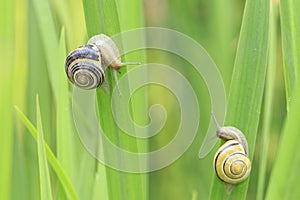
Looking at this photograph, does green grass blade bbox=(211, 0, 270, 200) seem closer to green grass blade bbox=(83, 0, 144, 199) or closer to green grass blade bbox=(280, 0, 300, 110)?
green grass blade bbox=(280, 0, 300, 110)

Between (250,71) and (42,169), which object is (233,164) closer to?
(250,71)

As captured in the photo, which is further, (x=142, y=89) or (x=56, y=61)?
(x=56, y=61)

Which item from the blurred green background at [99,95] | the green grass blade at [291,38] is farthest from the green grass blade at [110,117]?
the green grass blade at [291,38]

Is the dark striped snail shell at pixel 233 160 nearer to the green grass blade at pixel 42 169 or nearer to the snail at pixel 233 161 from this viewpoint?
the snail at pixel 233 161

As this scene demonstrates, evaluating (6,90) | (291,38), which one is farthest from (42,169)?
(291,38)

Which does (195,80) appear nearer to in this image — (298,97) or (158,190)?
(158,190)

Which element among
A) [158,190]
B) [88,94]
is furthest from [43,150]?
[158,190]

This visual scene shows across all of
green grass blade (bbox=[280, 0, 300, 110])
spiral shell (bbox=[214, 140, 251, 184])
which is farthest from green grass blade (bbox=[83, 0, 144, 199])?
green grass blade (bbox=[280, 0, 300, 110])
